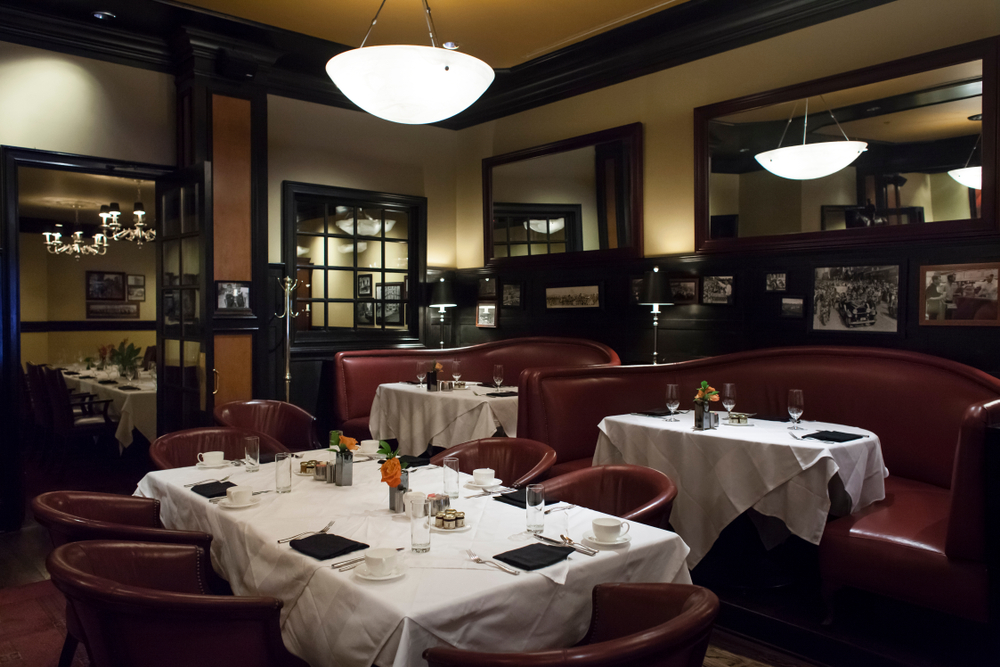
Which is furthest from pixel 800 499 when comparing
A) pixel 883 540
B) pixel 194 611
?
pixel 194 611

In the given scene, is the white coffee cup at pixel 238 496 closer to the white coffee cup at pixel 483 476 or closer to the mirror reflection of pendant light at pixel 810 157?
the white coffee cup at pixel 483 476

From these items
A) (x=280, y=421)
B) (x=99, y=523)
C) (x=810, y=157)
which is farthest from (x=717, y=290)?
(x=99, y=523)

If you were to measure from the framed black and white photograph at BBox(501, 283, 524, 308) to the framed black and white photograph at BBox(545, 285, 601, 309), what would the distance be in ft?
1.17

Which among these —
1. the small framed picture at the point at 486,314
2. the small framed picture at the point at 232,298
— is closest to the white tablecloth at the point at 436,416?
the small framed picture at the point at 232,298

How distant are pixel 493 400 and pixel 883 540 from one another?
2.66m

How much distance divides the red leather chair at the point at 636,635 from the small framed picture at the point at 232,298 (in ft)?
15.4

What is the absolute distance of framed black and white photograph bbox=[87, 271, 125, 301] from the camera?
39.3 ft

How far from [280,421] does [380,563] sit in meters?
3.13

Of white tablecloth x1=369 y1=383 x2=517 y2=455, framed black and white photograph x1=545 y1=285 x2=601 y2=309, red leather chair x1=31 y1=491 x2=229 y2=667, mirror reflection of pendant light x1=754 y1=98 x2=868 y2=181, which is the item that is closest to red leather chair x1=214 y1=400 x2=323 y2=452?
white tablecloth x1=369 y1=383 x2=517 y2=455

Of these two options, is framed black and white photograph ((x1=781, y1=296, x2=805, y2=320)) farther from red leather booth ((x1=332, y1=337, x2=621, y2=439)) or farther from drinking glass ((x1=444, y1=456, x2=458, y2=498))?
drinking glass ((x1=444, y1=456, x2=458, y2=498))

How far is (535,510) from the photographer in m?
2.17

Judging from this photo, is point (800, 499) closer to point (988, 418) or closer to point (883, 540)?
point (883, 540)

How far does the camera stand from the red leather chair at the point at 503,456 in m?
3.39

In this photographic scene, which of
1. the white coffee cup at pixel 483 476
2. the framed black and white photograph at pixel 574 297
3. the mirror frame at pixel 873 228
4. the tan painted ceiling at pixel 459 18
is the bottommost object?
the white coffee cup at pixel 483 476
